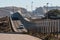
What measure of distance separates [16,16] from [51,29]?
74.5 m

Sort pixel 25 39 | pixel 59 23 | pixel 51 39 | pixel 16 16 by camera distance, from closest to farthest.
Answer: pixel 51 39
pixel 25 39
pixel 59 23
pixel 16 16

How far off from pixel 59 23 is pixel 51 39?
13.2 metres

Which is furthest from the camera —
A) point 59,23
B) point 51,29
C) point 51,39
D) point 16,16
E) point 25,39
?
point 16,16

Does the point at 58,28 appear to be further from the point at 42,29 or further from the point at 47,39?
the point at 47,39

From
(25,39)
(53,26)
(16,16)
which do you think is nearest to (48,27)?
(53,26)

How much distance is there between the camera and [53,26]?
27.7 meters

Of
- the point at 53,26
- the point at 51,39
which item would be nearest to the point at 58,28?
the point at 53,26

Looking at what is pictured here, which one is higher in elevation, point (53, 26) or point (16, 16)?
point (53, 26)

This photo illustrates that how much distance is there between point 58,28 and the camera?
27812 millimetres

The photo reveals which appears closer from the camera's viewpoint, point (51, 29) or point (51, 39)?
point (51, 39)

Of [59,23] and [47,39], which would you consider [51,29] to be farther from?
[47,39]

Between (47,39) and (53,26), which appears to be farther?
(53,26)

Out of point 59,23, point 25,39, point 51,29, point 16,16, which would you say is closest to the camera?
point 25,39

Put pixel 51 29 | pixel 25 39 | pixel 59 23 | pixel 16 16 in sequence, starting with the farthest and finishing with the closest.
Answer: pixel 16 16 → pixel 59 23 → pixel 51 29 → pixel 25 39
